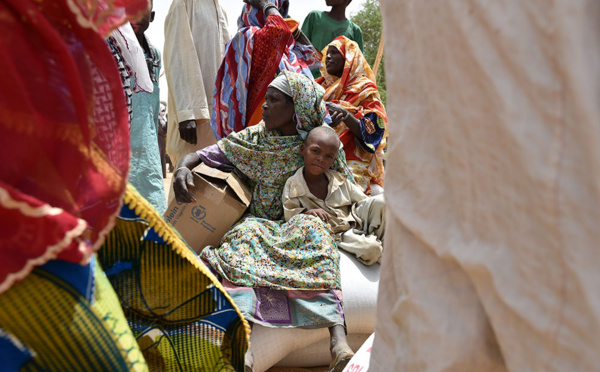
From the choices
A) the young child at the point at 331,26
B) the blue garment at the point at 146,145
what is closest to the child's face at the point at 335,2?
the young child at the point at 331,26

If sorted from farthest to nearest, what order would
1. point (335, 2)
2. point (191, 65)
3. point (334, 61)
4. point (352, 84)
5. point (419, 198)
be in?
point (335, 2), point (191, 65), point (334, 61), point (352, 84), point (419, 198)

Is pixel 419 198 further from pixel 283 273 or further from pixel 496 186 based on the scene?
pixel 283 273

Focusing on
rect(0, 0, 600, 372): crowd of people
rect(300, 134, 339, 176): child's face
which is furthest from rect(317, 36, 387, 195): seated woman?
rect(0, 0, 600, 372): crowd of people

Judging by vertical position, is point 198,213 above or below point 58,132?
below

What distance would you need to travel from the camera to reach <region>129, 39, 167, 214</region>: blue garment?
14.8 feet

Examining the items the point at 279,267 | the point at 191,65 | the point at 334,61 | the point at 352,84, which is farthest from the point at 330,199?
the point at 191,65

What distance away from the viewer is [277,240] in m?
2.98

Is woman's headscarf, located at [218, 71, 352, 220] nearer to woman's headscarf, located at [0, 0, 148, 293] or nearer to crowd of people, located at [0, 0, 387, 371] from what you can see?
crowd of people, located at [0, 0, 387, 371]

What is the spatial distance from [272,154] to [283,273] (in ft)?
3.03

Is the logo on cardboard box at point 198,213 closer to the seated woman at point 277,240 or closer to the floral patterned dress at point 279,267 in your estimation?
the seated woman at point 277,240

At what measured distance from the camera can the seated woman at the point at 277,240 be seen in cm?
275

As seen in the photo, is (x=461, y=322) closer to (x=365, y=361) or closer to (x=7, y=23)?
(x=7, y=23)

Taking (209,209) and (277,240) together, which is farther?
(209,209)

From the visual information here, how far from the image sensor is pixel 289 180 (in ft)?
10.9
